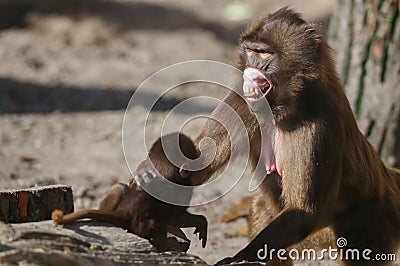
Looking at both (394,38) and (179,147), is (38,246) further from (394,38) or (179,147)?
(394,38)

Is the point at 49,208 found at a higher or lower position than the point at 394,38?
lower

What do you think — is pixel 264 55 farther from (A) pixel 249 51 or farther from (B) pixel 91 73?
(B) pixel 91 73

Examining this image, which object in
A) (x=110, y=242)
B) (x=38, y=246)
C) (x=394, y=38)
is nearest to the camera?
(x=38, y=246)

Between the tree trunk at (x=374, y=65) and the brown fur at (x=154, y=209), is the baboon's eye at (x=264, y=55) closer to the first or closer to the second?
the brown fur at (x=154, y=209)

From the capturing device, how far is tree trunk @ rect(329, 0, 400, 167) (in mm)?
7824

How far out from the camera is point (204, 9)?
14.2 meters

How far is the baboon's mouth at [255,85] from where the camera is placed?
18.1 feet

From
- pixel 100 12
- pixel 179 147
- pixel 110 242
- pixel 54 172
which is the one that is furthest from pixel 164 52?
pixel 110 242

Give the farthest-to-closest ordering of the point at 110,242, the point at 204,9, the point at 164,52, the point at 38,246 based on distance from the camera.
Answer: the point at 204,9
the point at 164,52
the point at 110,242
the point at 38,246

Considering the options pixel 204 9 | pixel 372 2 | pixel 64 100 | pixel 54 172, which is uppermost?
pixel 204 9

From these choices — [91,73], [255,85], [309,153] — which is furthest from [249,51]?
[91,73]

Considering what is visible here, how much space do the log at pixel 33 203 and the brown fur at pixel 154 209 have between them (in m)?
0.28

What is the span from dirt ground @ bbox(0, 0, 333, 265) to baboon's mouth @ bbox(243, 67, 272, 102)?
5.27 feet

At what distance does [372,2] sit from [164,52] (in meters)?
5.02
